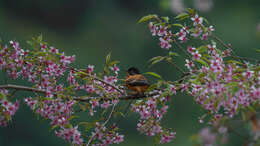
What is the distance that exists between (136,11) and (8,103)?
2694 centimetres

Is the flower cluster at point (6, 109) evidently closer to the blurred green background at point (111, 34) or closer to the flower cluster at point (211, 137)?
the flower cluster at point (211, 137)

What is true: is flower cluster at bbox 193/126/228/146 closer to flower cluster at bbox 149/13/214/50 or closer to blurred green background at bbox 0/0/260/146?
flower cluster at bbox 149/13/214/50

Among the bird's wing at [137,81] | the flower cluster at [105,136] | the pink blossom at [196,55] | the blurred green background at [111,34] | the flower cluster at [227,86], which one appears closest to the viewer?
the flower cluster at [227,86]

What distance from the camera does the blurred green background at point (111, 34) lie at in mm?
21125

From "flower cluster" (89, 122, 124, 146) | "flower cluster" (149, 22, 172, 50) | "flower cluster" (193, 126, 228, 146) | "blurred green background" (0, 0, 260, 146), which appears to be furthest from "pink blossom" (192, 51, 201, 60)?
"blurred green background" (0, 0, 260, 146)

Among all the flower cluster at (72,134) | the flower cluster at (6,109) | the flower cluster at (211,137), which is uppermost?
the flower cluster at (6,109)

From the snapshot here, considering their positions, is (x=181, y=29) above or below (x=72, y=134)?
above

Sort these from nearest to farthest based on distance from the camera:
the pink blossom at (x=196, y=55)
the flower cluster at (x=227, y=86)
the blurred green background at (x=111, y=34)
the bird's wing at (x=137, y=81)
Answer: the flower cluster at (x=227, y=86) → the pink blossom at (x=196, y=55) → the bird's wing at (x=137, y=81) → the blurred green background at (x=111, y=34)

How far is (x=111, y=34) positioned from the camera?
92.4 ft

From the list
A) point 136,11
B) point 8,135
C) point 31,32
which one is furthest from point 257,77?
point 136,11

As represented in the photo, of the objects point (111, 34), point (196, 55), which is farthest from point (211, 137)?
point (111, 34)

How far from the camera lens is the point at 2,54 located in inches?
167

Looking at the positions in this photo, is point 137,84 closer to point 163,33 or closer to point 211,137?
point 163,33

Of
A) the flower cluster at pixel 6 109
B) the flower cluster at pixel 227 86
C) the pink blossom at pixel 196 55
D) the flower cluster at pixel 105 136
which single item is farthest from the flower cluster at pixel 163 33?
the flower cluster at pixel 6 109
